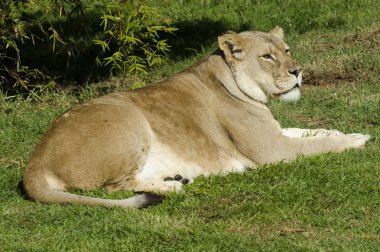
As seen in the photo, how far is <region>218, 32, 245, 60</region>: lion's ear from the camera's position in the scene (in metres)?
7.07

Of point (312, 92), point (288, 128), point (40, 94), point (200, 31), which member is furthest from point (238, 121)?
point (200, 31)

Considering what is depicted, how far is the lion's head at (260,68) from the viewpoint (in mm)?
7086

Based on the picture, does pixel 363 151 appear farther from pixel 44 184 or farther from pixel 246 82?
pixel 44 184

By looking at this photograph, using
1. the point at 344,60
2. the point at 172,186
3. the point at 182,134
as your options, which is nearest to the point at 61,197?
the point at 172,186

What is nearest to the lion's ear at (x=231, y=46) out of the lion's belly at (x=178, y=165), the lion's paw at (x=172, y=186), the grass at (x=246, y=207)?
the lion's belly at (x=178, y=165)

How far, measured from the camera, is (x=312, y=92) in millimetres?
9422

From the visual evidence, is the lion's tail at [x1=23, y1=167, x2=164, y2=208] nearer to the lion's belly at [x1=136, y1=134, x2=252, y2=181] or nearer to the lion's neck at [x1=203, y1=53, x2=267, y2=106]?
the lion's belly at [x1=136, y1=134, x2=252, y2=181]

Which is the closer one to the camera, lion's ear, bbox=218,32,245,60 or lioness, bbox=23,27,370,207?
lioness, bbox=23,27,370,207

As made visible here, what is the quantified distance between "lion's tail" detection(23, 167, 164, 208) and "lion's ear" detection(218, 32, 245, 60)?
61.9 inches

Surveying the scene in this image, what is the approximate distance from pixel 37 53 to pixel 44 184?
21.2 feet

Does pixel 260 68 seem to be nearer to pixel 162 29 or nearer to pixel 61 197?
pixel 61 197

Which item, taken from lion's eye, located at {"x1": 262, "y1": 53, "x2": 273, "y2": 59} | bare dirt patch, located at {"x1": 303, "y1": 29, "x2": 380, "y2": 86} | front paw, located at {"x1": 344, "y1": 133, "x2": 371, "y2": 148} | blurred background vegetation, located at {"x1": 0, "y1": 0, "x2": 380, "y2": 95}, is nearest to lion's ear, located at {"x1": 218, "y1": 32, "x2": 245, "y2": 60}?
lion's eye, located at {"x1": 262, "y1": 53, "x2": 273, "y2": 59}

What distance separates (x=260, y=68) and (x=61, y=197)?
2.06m

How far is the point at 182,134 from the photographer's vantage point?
22.3 feet
